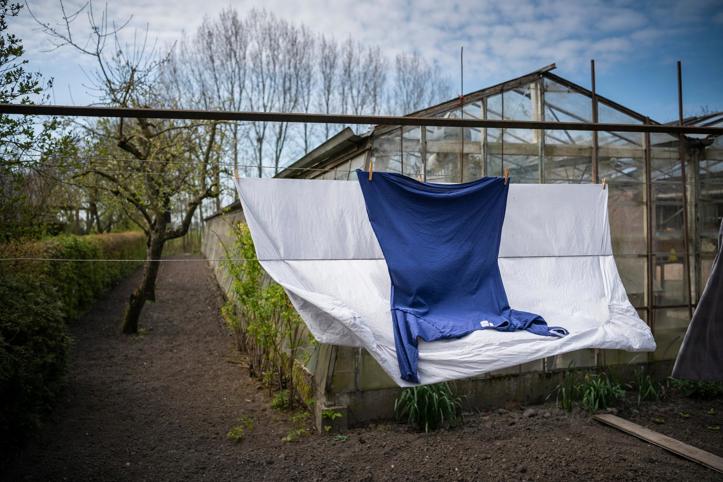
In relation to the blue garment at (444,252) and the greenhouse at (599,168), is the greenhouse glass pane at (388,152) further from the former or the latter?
the blue garment at (444,252)

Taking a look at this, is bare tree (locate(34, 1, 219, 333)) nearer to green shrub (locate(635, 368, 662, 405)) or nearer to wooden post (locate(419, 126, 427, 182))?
wooden post (locate(419, 126, 427, 182))

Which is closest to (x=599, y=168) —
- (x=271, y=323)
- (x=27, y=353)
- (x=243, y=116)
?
(x=271, y=323)

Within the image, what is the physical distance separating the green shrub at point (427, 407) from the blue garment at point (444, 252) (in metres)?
1.33

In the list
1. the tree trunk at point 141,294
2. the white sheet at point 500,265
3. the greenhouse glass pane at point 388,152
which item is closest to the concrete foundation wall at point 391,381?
the white sheet at point 500,265

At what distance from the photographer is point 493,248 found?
12.2ft

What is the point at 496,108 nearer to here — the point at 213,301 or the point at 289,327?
the point at 289,327

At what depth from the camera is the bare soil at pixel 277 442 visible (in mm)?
3654

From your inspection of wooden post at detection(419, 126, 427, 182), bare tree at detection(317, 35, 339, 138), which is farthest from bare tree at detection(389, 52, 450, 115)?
wooden post at detection(419, 126, 427, 182)

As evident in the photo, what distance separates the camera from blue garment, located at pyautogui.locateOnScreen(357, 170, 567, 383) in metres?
3.42

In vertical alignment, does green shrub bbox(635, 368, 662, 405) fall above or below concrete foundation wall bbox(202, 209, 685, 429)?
below

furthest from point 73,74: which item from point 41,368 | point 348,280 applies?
point 348,280

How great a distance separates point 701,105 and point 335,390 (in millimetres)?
7550

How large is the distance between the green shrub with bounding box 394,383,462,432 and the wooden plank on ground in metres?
1.45

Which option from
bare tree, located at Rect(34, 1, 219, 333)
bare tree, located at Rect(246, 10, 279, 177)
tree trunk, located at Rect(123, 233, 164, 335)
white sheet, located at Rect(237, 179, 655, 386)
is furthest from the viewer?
bare tree, located at Rect(246, 10, 279, 177)
